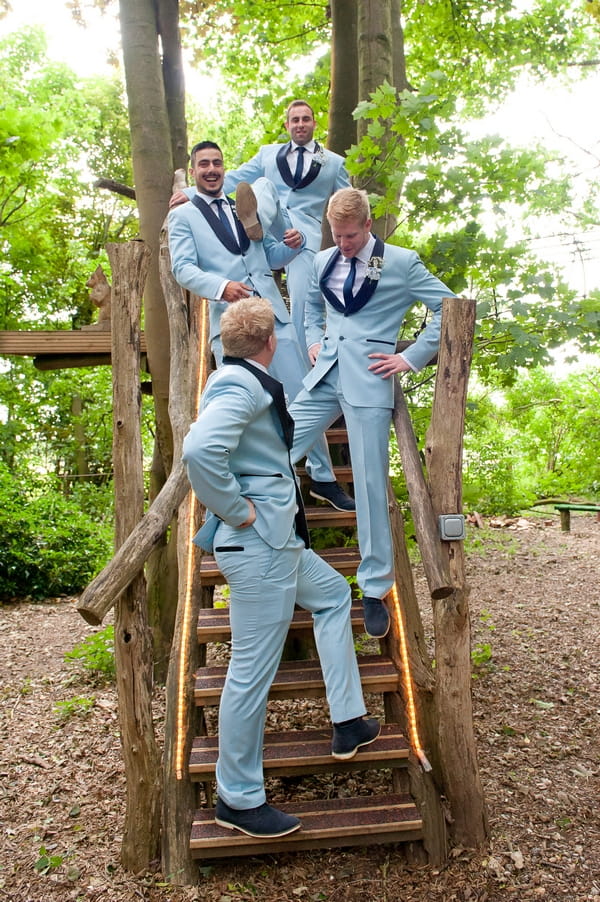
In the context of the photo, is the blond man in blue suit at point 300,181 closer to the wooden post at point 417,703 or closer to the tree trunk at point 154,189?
the tree trunk at point 154,189

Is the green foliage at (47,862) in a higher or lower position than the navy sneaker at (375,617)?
lower

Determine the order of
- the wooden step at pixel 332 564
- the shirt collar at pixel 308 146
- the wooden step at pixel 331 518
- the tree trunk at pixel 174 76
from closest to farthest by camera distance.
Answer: the wooden step at pixel 332 564 < the wooden step at pixel 331 518 < the shirt collar at pixel 308 146 < the tree trunk at pixel 174 76

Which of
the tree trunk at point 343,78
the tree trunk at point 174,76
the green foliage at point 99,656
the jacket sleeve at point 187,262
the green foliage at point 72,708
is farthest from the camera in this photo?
the tree trunk at point 174,76

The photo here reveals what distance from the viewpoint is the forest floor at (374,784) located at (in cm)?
312

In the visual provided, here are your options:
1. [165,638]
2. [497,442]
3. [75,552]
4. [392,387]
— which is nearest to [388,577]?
[392,387]

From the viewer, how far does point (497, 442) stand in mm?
12242

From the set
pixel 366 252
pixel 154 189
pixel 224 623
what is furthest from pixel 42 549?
pixel 366 252

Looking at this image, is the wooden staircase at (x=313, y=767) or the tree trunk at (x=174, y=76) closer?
the wooden staircase at (x=313, y=767)

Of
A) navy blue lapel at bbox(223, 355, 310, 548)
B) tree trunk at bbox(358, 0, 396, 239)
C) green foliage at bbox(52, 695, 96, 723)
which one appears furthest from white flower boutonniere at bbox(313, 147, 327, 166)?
green foliage at bbox(52, 695, 96, 723)

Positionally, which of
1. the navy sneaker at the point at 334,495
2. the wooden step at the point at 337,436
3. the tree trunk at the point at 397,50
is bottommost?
Answer: the navy sneaker at the point at 334,495

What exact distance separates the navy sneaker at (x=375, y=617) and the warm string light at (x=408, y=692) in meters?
0.08

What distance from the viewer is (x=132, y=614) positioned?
3439 mm

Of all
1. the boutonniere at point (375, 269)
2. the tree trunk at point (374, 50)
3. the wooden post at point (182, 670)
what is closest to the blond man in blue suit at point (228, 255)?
the wooden post at point (182, 670)

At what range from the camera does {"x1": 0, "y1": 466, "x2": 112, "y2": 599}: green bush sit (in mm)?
8695
